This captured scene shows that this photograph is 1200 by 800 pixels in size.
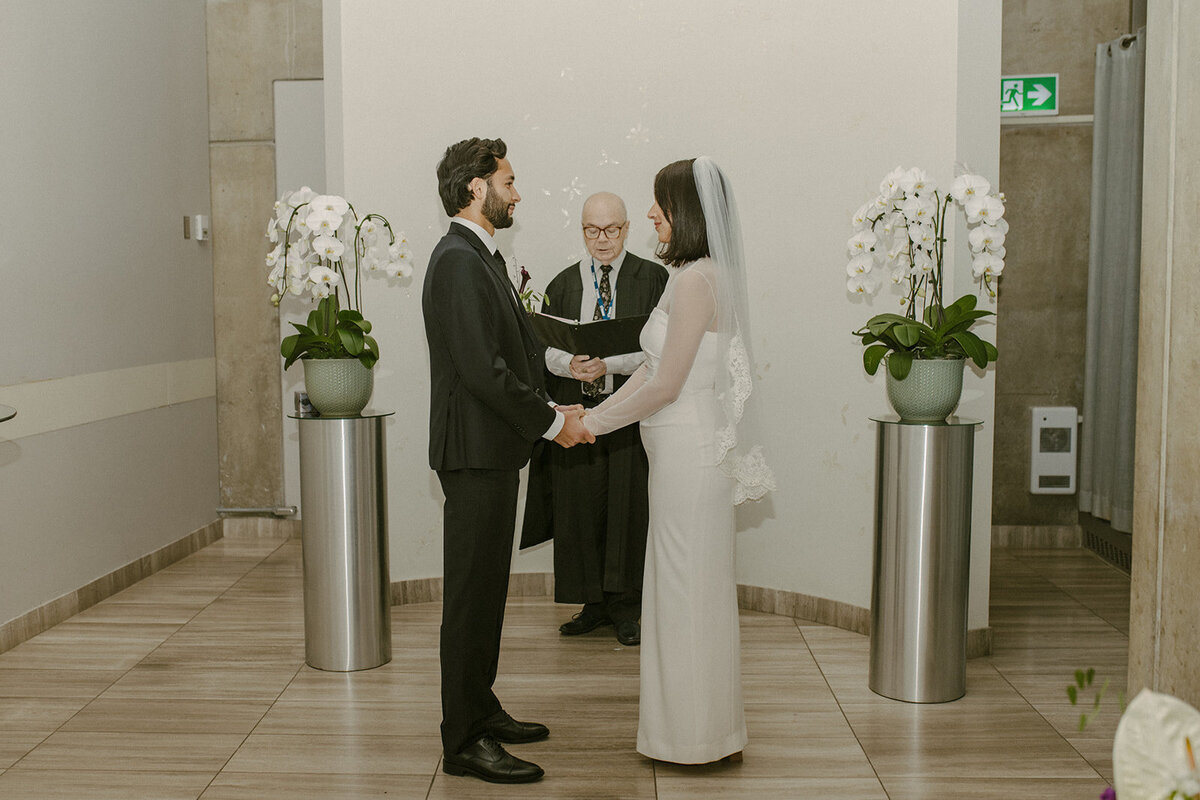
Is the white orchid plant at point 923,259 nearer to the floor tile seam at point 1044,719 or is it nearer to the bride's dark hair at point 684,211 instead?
the bride's dark hair at point 684,211

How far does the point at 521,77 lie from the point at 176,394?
283 cm

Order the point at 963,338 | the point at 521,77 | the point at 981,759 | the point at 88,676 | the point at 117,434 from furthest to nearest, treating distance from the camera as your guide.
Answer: the point at 117,434, the point at 521,77, the point at 88,676, the point at 963,338, the point at 981,759

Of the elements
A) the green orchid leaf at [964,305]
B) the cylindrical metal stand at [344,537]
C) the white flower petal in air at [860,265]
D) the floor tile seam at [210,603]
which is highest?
the white flower petal in air at [860,265]

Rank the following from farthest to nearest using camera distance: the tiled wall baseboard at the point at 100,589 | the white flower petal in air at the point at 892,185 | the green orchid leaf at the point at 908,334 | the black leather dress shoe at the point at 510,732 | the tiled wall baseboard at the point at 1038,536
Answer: the tiled wall baseboard at the point at 1038,536, the tiled wall baseboard at the point at 100,589, the white flower petal in air at the point at 892,185, the green orchid leaf at the point at 908,334, the black leather dress shoe at the point at 510,732

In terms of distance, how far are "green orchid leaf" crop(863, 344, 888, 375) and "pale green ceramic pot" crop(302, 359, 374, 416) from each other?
1.93 metres

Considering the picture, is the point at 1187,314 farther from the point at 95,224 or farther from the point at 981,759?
the point at 95,224

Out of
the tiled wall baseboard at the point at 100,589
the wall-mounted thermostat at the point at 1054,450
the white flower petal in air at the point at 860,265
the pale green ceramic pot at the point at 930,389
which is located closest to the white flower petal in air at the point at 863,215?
the white flower petal in air at the point at 860,265

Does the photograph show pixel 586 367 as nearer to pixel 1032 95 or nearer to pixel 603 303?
pixel 603 303

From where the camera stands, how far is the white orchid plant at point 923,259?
371cm

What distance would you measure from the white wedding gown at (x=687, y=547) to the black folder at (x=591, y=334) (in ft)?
2.67

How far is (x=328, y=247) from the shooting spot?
3977 mm

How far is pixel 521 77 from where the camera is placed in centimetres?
511

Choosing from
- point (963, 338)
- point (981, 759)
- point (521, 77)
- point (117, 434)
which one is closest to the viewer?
point (981, 759)

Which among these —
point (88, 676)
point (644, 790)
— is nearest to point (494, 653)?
point (644, 790)
